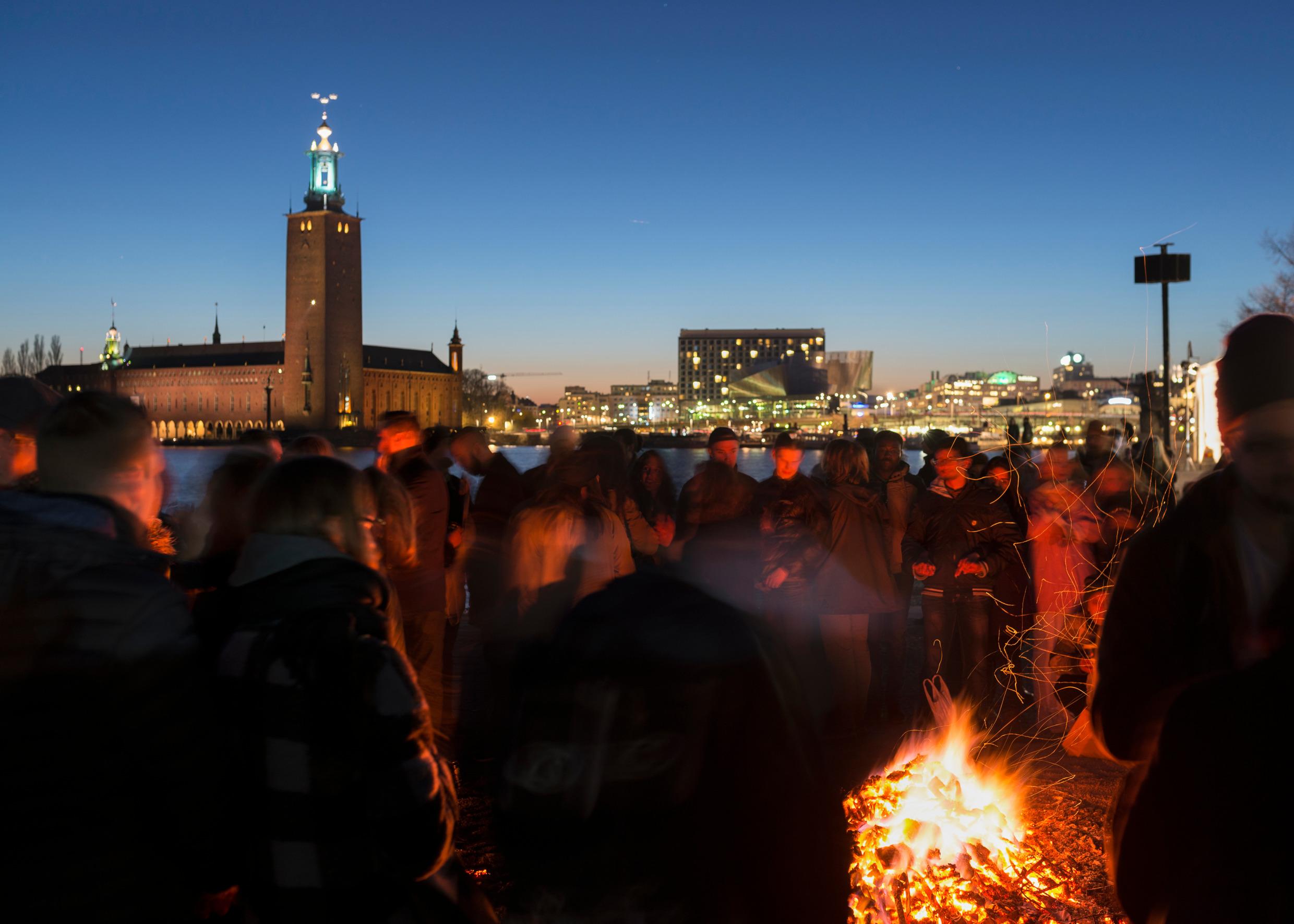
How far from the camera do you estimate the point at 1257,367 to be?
1.70 meters

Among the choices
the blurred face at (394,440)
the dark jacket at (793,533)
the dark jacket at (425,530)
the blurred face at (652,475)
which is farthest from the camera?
the blurred face at (652,475)

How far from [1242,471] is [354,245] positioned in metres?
105

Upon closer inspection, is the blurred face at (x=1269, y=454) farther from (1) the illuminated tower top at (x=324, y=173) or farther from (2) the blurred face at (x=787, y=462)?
(1) the illuminated tower top at (x=324, y=173)

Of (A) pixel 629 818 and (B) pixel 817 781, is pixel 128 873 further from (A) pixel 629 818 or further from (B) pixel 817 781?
(B) pixel 817 781

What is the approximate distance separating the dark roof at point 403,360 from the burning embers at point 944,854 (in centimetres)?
11699

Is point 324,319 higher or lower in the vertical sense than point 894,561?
higher

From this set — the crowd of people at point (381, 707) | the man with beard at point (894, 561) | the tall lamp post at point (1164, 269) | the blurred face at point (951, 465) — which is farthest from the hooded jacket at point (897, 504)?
the tall lamp post at point (1164, 269)

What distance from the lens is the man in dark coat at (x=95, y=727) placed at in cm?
174

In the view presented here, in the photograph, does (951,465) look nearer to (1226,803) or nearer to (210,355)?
(1226,803)

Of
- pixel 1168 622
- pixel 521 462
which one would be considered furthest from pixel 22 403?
pixel 521 462

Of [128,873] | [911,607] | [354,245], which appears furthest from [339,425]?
[128,873]

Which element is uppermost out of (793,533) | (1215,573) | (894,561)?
(1215,573)

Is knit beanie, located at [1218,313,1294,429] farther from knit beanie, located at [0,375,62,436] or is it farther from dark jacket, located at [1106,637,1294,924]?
knit beanie, located at [0,375,62,436]

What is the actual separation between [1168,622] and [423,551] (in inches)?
169
